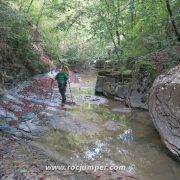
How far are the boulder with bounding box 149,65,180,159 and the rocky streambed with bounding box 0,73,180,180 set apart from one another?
472mm

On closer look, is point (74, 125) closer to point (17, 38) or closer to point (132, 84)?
point (132, 84)

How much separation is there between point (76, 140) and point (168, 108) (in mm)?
2800

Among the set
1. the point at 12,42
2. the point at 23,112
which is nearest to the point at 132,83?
the point at 23,112

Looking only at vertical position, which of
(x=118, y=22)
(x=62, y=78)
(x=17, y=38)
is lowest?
(x=62, y=78)

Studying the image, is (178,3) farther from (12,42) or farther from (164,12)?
(12,42)

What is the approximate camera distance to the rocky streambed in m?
7.91

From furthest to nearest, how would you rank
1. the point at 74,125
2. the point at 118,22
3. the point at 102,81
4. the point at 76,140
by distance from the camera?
the point at 118,22 → the point at 102,81 → the point at 74,125 → the point at 76,140

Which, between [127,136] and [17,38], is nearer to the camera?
[127,136]

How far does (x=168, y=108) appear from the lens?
9.32m

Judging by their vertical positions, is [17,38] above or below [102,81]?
above

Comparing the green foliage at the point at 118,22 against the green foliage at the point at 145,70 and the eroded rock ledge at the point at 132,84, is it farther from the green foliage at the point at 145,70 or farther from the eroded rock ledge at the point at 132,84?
the eroded rock ledge at the point at 132,84

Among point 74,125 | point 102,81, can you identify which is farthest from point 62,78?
point 74,125

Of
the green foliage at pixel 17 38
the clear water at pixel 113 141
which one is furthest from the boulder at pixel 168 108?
the green foliage at pixel 17 38

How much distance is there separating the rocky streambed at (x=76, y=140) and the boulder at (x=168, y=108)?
47cm
